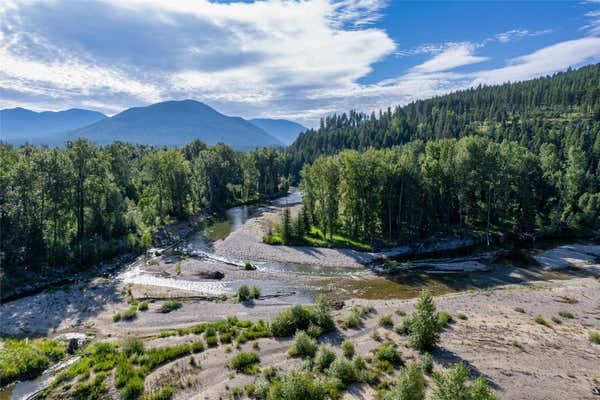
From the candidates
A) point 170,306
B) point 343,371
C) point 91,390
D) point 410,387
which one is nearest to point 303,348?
point 343,371

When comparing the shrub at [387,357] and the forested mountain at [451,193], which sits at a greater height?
the forested mountain at [451,193]

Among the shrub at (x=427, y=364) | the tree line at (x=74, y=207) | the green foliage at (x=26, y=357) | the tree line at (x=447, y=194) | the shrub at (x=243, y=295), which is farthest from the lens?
the tree line at (x=447, y=194)

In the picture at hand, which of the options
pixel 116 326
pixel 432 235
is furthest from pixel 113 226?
pixel 432 235

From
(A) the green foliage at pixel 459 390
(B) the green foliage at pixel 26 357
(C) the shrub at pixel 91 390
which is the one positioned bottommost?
(B) the green foliage at pixel 26 357

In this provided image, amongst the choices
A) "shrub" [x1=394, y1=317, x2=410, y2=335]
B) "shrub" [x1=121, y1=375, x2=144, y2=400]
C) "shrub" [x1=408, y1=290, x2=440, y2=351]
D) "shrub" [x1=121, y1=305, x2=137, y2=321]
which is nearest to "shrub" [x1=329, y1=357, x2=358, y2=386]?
"shrub" [x1=408, y1=290, x2=440, y2=351]

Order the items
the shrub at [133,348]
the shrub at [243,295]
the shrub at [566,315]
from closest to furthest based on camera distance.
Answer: the shrub at [133,348], the shrub at [566,315], the shrub at [243,295]

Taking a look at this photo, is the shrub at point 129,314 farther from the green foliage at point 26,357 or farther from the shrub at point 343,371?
the shrub at point 343,371

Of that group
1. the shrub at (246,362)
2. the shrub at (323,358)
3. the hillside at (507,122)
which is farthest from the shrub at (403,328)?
the hillside at (507,122)

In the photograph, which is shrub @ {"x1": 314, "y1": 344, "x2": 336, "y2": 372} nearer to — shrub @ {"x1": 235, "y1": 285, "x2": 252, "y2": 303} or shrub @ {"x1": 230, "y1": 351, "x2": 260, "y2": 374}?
shrub @ {"x1": 230, "y1": 351, "x2": 260, "y2": 374}
